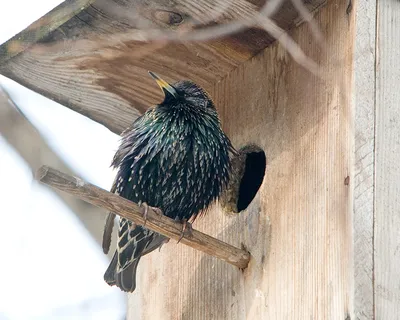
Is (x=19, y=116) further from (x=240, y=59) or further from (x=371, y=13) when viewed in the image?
(x=371, y=13)

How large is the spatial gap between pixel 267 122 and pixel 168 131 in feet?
1.23

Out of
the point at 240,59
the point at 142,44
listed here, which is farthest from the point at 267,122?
the point at 142,44

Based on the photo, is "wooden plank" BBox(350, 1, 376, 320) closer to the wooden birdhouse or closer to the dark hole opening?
the wooden birdhouse

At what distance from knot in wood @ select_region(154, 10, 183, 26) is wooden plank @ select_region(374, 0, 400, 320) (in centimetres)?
68

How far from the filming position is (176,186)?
3021mm

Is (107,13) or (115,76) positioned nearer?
(107,13)

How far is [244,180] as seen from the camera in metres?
3.33

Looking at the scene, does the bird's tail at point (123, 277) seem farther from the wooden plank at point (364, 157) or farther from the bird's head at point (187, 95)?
the wooden plank at point (364, 157)

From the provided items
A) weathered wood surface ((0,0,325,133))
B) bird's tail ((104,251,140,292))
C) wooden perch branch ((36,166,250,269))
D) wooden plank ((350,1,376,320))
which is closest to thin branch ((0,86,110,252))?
weathered wood surface ((0,0,325,133))

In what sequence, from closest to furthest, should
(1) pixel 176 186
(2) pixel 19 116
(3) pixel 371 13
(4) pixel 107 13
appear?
(3) pixel 371 13
(4) pixel 107 13
(1) pixel 176 186
(2) pixel 19 116

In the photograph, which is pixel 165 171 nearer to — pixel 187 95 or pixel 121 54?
pixel 187 95

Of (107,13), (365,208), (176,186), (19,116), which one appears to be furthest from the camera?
(19,116)

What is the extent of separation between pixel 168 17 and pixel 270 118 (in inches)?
18.4

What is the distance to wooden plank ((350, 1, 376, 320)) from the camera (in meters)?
2.24
